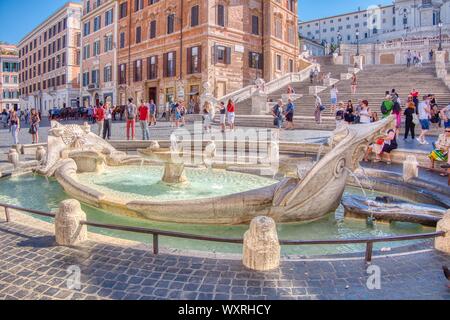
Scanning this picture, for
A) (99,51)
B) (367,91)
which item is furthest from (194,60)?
(99,51)

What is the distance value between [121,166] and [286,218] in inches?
233

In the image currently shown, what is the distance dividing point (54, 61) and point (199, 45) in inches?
1443

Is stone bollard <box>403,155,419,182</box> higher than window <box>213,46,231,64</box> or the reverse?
the reverse

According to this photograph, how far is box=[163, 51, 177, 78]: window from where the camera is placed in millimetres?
33844

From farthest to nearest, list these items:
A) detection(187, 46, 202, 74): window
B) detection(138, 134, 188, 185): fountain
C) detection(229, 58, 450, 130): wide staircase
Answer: detection(187, 46, 202, 74): window
detection(229, 58, 450, 130): wide staircase
detection(138, 134, 188, 185): fountain

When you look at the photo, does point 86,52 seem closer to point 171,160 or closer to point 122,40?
point 122,40

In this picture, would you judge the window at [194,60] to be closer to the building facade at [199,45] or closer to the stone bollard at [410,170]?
the building facade at [199,45]

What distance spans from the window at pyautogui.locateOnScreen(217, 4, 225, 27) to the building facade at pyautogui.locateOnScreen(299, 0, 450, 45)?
47100 mm

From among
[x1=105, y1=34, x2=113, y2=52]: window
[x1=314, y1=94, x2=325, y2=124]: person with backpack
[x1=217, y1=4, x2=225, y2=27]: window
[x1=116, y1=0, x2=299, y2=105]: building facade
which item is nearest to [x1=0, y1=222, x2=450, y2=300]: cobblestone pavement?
[x1=314, y1=94, x2=325, y2=124]: person with backpack

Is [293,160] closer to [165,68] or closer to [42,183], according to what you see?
[42,183]

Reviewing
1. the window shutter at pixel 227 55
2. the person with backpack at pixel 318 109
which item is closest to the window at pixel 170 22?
the window shutter at pixel 227 55

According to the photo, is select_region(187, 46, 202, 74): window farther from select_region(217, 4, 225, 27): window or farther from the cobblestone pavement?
the cobblestone pavement

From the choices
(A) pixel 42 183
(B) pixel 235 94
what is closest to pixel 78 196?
(A) pixel 42 183

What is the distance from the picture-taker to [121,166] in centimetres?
1020
